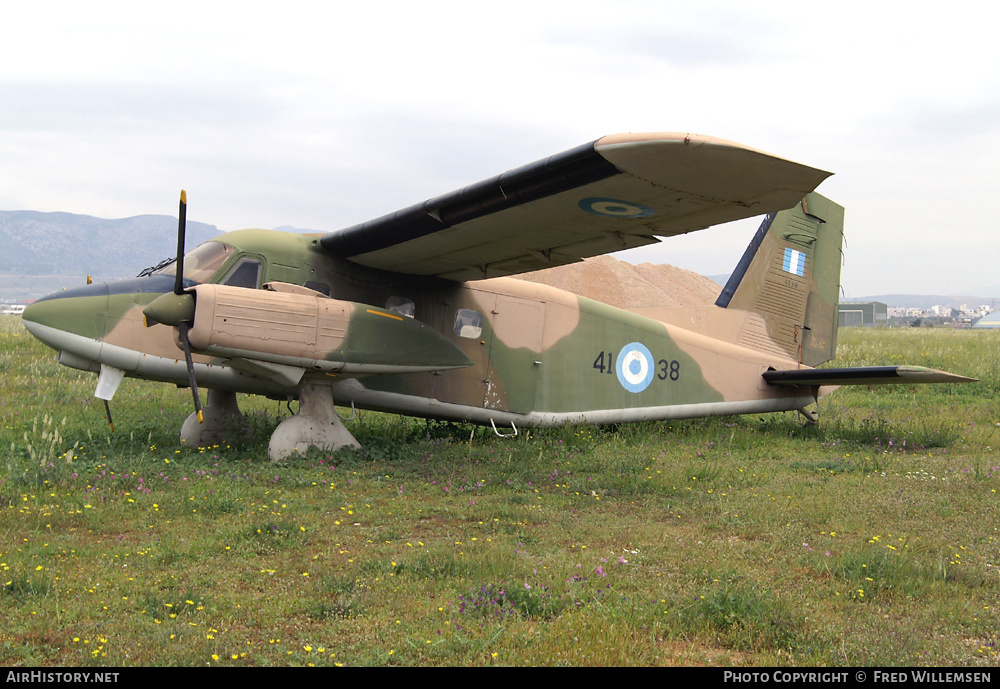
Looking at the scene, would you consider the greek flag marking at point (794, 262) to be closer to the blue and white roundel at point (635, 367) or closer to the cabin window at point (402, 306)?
the blue and white roundel at point (635, 367)

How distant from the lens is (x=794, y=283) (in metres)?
13.5

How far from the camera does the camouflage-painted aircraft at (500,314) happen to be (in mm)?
7859

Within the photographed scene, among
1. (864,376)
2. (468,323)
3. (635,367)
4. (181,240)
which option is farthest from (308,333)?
(864,376)

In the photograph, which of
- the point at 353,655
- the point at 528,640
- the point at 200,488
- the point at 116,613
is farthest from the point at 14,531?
the point at 528,640

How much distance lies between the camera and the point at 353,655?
4293mm

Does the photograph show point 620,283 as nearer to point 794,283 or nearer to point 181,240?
point 794,283

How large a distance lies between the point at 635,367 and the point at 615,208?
4.52 metres

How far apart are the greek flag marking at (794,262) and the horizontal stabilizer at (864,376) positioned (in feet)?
6.05

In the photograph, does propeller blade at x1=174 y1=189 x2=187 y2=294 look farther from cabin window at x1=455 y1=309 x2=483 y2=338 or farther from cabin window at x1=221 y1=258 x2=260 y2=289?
cabin window at x1=455 y1=309 x2=483 y2=338

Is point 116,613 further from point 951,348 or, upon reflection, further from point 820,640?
point 951,348

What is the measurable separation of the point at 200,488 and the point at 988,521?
25.7 feet

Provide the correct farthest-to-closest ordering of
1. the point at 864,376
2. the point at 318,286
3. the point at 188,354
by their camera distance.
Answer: the point at 864,376
the point at 318,286
the point at 188,354

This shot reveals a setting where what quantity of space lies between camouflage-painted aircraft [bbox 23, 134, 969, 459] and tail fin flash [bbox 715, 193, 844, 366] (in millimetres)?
29

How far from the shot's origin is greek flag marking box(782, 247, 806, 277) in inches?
530
